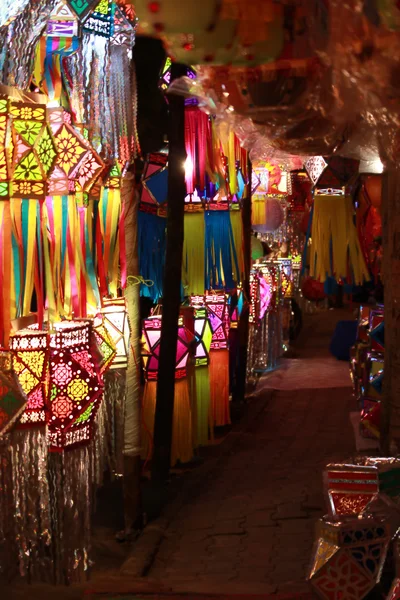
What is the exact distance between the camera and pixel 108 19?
430cm

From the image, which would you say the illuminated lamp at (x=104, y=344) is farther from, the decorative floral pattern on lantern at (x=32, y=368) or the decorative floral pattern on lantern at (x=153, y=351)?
the decorative floral pattern on lantern at (x=153, y=351)

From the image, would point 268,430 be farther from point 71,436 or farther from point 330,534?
point 330,534

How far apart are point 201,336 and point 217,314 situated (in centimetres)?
68

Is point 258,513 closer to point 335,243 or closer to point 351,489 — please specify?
point 335,243

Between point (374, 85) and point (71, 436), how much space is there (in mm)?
2603

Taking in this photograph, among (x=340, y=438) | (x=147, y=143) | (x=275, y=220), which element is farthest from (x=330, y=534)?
(x=275, y=220)

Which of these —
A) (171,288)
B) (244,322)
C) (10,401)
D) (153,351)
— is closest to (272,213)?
(244,322)

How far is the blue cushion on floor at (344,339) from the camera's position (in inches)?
529

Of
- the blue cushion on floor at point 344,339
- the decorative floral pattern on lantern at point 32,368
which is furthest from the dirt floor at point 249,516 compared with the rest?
the blue cushion on floor at point 344,339

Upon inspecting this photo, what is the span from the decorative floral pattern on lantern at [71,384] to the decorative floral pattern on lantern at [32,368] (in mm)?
54

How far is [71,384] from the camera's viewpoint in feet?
12.7

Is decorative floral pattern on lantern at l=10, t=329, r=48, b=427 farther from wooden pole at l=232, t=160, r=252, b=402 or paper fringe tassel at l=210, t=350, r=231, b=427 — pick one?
wooden pole at l=232, t=160, r=252, b=402

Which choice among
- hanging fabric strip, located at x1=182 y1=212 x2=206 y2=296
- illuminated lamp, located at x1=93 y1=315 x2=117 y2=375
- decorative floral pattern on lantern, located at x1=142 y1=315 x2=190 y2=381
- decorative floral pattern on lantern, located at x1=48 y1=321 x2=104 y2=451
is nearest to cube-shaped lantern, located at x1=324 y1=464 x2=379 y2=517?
decorative floral pattern on lantern, located at x1=48 y1=321 x2=104 y2=451

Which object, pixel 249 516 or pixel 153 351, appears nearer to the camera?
pixel 249 516
